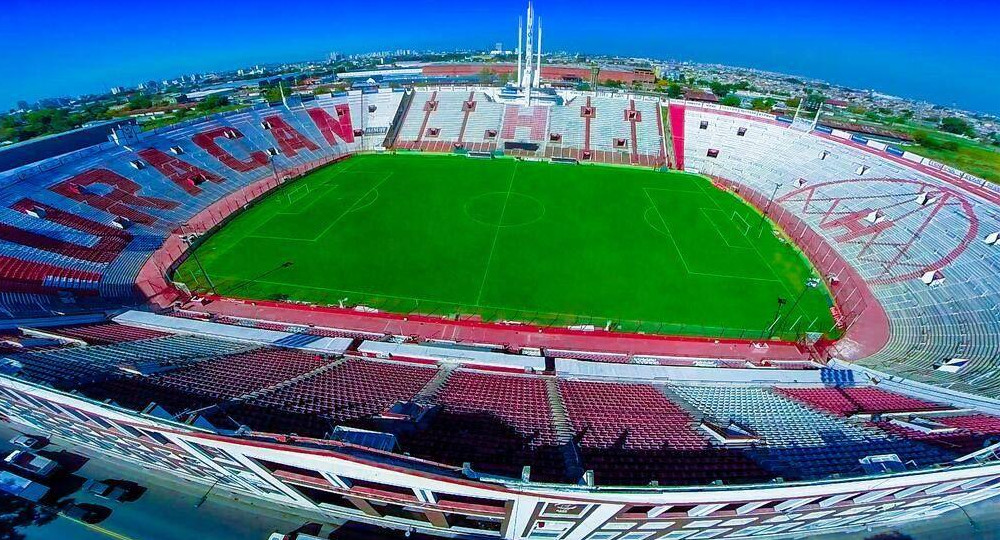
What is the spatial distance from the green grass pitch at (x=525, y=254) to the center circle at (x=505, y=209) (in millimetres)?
Answer: 219

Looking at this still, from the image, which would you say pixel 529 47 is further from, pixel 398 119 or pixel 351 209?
pixel 351 209

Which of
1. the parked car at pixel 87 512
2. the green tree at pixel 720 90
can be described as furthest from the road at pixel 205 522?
the green tree at pixel 720 90

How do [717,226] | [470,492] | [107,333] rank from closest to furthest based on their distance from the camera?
[470,492]
[107,333]
[717,226]

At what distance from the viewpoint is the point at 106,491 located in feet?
53.7

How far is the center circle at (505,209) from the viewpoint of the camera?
131 feet

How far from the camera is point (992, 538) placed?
1527cm

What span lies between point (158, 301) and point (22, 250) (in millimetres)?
10380

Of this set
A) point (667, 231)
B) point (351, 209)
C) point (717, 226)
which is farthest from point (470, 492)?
point (717, 226)

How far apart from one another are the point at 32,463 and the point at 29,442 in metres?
2.02

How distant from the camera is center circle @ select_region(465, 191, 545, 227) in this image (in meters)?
40.1

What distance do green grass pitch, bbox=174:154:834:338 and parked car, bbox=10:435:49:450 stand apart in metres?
12.6

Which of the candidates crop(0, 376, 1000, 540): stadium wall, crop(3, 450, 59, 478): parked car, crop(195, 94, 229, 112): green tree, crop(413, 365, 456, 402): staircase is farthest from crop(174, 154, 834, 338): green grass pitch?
crop(195, 94, 229, 112): green tree

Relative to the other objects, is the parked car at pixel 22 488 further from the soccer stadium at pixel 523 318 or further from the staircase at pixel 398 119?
the staircase at pixel 398 119

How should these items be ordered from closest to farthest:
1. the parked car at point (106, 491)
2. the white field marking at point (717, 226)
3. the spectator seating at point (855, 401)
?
the parked car at point (106, 491) → the spectator seating at point (855, 401) → the white field marking at point (717, 226)
